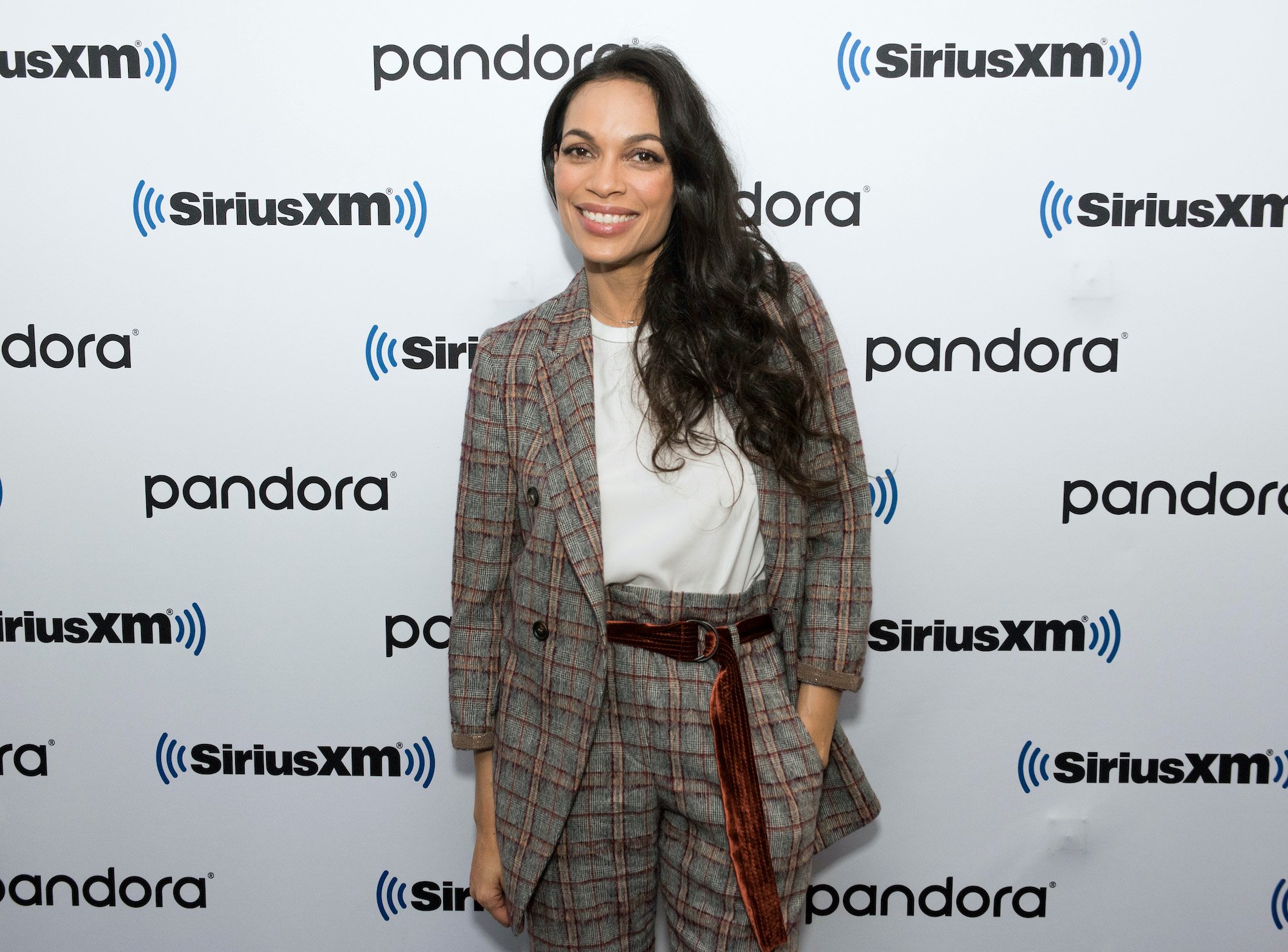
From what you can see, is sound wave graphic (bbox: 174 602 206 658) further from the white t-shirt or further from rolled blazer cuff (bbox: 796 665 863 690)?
rolled blazer cuff (bbox: 796 665 863 690)

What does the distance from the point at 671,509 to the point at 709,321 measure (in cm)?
30

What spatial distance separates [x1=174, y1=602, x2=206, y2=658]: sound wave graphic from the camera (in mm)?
2154

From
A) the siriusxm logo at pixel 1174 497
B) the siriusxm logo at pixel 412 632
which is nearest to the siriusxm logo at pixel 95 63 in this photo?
the siriusxm logo at pixel 412 632

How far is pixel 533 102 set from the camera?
1.96 m

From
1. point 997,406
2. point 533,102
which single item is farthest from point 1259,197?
point 533,102

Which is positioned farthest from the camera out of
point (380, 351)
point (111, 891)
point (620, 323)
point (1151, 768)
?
point (111, 891)

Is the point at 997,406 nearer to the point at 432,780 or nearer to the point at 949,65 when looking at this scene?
the point at 949,65

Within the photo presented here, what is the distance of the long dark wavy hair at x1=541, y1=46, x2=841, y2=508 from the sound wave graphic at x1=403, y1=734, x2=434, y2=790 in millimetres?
1015

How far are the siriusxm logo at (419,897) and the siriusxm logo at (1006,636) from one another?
106cm

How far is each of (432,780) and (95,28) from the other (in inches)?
65.4

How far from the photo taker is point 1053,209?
197 cm

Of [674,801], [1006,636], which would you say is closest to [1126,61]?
[1006,636]

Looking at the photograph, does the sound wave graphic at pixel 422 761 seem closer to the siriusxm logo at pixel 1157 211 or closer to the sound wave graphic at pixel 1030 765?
the sound wave graphic at pixel 1030 765

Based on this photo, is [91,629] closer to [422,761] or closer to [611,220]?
[422,761]
